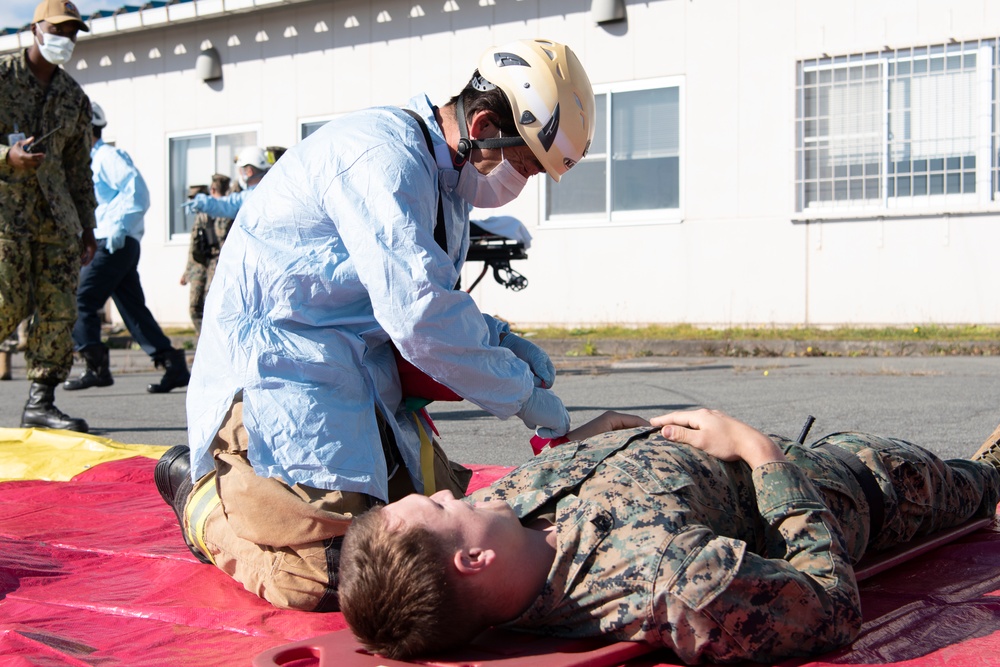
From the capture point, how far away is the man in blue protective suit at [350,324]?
108 inches

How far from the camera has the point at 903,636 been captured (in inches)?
97.1

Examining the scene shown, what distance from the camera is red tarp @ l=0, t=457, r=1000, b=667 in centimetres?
244

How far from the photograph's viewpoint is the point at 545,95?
300cm

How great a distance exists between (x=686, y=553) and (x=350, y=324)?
1.18m

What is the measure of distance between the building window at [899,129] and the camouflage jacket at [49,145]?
8.35 m

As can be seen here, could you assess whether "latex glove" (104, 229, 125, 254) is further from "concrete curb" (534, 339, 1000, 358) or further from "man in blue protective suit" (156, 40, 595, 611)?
"man in blue protective suit" (156, 40, 595, 611)

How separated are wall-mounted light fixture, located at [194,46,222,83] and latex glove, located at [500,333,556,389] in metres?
14.7

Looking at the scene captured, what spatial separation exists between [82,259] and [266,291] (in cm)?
439

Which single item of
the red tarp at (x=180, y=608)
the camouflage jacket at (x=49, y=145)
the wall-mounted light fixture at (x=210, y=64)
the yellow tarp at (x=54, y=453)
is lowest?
the red tarp at (x=180, y=608)

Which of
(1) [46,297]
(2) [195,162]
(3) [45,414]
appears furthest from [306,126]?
(3) [45,414]

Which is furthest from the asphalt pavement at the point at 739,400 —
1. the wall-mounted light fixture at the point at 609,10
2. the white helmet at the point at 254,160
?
the wall-mounted light fixture at the point at 609,10

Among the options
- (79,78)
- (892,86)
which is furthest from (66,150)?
(79,78)

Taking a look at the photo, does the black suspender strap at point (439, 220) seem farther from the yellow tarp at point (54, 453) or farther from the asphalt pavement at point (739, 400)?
the yellow tarp at point (54, 453)

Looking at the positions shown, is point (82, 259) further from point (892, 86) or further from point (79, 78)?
point (79, 78)
